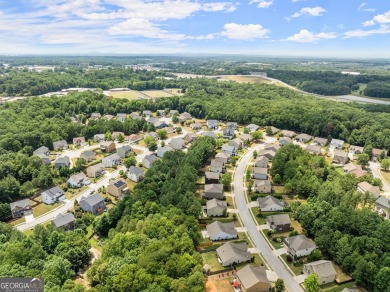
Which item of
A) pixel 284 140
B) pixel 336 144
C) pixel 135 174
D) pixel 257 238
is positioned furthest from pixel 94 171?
pixel 336 144

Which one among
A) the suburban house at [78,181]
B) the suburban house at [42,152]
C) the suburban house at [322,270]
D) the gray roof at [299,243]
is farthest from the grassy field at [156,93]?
the suburban house at [322,270]

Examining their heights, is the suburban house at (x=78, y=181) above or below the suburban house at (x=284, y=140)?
below

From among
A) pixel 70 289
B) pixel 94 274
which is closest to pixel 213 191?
pixel 94 274

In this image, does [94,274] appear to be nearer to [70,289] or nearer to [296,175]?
[70,289]

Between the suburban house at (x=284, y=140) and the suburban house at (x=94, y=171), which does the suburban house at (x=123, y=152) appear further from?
the suburban house at (x=284, y=140)

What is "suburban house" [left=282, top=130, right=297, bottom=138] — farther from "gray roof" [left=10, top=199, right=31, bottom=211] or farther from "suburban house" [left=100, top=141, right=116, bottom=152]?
"gray roof" [left=10, top=199, right=31, bottom=211]

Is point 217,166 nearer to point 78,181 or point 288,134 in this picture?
point 78,181

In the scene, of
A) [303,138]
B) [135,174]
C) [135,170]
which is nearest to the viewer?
[135,174]

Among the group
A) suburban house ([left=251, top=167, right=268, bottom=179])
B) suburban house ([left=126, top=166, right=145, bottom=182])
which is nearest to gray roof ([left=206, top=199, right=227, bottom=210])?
suburban house ([left=251, top=167, right=268, bottom=179])
